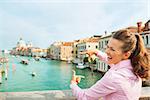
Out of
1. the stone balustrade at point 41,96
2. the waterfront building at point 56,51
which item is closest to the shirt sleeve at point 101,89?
the stone balustrade at point 41,96

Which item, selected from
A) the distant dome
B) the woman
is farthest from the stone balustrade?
the distant dome

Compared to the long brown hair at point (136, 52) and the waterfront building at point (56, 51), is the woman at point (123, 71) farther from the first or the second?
the waterfront building at point (56, 51)

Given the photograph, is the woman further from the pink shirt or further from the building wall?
the building wall

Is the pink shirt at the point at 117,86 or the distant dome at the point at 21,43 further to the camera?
the distant dome at the point at 21,43

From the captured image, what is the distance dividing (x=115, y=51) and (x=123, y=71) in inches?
3.6

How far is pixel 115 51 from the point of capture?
1001mm

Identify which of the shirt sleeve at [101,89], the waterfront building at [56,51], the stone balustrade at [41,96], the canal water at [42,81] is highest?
the shirt sleeve at [101,89]

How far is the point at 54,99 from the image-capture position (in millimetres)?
1690

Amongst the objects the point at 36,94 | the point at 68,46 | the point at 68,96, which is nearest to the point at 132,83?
the point at 68,96

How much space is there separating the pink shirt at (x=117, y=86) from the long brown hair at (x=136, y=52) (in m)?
0.02

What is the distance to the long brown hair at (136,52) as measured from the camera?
3.21ft

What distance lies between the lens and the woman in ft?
3.09

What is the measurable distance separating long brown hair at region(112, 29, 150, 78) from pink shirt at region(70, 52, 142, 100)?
0.02 m

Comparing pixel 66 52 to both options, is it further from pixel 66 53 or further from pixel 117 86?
pixel 117 86
